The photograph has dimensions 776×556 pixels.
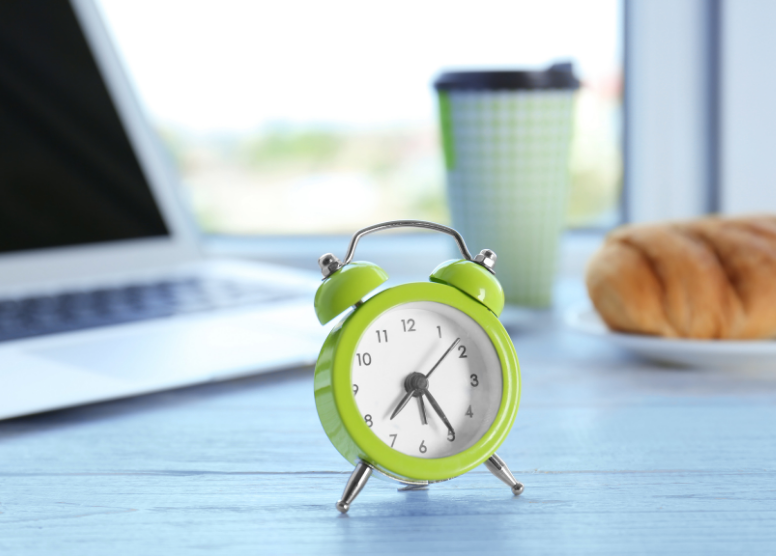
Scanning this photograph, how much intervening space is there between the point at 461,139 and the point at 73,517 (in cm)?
72

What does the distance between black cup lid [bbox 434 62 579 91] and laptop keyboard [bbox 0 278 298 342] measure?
0.35 metres

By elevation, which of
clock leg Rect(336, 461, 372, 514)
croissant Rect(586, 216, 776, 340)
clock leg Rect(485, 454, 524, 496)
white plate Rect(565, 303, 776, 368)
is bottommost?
white plate Rect(565, 303, 776, 368)

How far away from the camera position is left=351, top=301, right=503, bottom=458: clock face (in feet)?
1.51

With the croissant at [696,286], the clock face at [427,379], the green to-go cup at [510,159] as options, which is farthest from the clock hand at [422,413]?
the green to-go cup at [510,159]

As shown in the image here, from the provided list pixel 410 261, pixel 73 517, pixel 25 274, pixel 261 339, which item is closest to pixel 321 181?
pixel 410 261

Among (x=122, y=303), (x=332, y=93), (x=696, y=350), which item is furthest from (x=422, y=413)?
(x=332, y=93)

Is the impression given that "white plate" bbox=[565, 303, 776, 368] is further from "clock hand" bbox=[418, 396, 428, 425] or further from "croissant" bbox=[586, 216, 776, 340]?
"clock hand" bbox=[418, 396, 428, 425]

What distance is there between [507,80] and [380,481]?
0.64 m

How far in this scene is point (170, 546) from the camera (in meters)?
0.42

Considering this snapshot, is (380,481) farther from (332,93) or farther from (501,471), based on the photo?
(332,93)

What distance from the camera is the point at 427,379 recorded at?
18.5 inches

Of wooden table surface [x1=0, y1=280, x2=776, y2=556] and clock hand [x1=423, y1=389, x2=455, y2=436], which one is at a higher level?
clock hand [x1=423, y1=389, x2=455, y2=436]

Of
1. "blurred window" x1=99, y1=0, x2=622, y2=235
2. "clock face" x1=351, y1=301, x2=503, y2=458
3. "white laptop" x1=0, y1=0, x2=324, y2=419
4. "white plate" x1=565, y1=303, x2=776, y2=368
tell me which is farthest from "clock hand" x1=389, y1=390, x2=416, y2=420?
"blurred window" x1=99, y1=0, x2=622, y2=235

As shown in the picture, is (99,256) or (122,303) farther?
(99,256)
